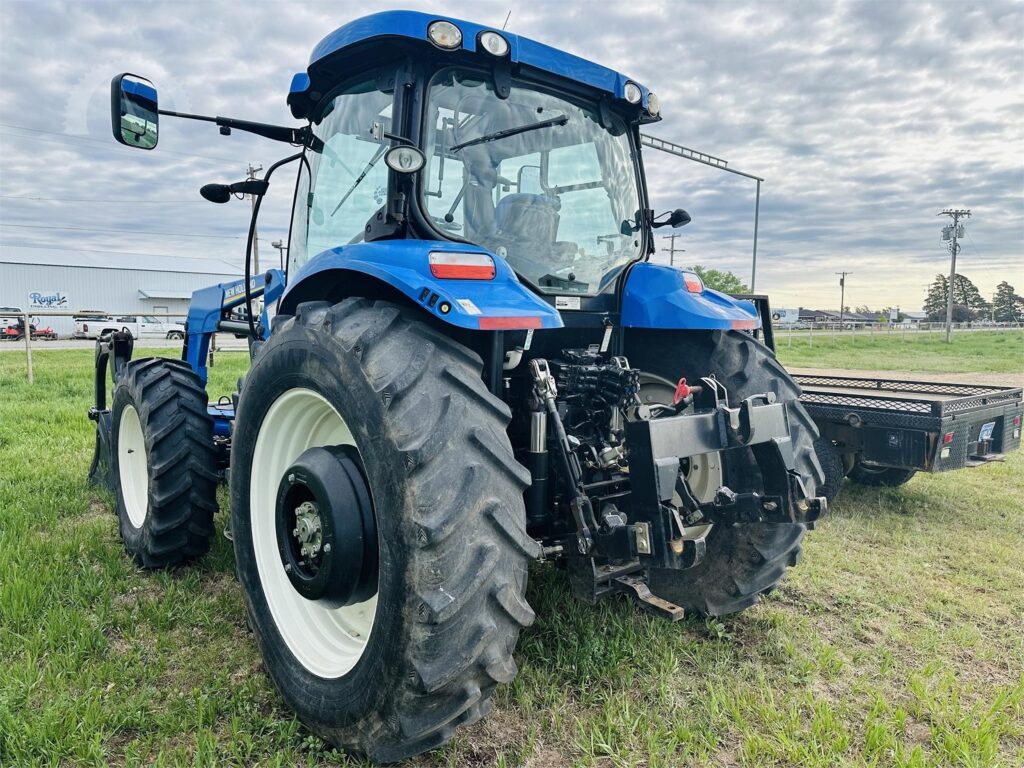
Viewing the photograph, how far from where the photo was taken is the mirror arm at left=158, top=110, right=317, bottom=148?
9.57 ft

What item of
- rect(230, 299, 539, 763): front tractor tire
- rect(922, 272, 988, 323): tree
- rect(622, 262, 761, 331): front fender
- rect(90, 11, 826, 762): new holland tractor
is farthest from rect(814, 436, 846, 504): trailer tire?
rect(922, 272, 988, 323): tree

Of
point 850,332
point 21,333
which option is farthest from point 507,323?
point 850,332

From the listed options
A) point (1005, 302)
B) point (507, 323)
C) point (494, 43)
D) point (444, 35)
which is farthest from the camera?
point (1005, 302)

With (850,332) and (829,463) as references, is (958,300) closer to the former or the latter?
(850,332)

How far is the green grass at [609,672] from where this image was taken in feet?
7.66

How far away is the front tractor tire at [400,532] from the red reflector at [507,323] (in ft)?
0.53

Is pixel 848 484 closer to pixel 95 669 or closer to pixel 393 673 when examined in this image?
pixel 393 673

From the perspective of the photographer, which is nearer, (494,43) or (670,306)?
(494,43)

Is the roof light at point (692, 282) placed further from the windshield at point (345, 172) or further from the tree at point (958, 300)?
the tree at point (958, 300)

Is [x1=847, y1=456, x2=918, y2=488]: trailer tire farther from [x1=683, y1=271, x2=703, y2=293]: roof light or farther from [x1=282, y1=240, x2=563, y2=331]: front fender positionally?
[x1=282, y1=240, x2=563, y2=331]: front fender

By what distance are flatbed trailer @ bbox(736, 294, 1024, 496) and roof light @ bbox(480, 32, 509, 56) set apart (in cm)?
293

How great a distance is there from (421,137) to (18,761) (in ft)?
8.17

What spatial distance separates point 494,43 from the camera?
2.64 metres

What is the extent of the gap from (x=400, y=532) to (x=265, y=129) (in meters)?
2.18
